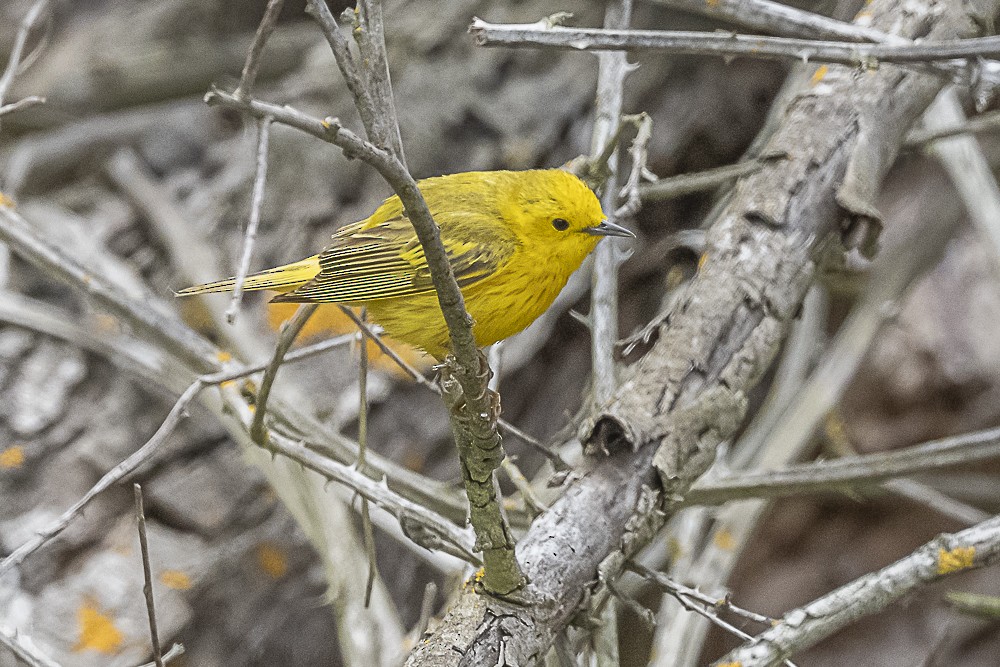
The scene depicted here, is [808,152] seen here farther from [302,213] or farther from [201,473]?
[201,473]

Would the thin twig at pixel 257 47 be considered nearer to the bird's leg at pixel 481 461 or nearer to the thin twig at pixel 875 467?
the bird's leg at pixel 481 461

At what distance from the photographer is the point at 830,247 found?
118 inches

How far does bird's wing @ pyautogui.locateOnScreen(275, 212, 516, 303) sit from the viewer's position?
259 centimetres

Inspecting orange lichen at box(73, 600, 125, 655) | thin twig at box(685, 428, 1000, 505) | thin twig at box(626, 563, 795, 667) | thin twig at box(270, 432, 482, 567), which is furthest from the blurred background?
thin twig at box(685, 428, 1000, 505)

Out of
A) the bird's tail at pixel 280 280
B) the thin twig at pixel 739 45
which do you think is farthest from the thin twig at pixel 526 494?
the thin twig at pixel 739 45

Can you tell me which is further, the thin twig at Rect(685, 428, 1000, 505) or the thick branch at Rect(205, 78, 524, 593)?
the thin twig at Rect(685, 428, 1000, 505)

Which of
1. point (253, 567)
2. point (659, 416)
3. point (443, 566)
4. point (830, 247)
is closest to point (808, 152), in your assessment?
point (830, 247)

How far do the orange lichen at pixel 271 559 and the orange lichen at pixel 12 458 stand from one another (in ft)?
2.80

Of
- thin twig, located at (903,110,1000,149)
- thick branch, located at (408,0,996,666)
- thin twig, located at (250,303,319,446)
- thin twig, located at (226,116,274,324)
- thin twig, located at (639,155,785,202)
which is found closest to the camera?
thin twig, located at (226,116,274,324)

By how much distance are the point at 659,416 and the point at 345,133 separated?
4.87 ft

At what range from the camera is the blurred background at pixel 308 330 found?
3.32 m

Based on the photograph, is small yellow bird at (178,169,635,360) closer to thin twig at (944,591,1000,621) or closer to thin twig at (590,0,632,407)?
thin twig at (590,0,632,407)

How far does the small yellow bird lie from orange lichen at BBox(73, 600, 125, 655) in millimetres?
1230

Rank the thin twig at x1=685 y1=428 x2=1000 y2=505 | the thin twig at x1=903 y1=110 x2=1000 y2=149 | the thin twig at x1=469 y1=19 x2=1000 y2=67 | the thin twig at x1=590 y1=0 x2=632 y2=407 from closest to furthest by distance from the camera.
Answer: the thin twig at x1=469 y1=19 x2=1000 y2=67 < the thin twig at x1=685 y1=428 x2=1000 y2=505 < the thin twig at x1=590 y1=0 x2=632 y2=407 < the thin twig at x1=903 y1=110 x2=1000 y2=149
